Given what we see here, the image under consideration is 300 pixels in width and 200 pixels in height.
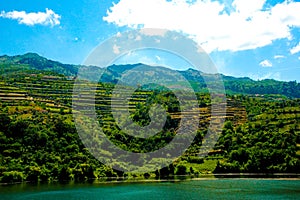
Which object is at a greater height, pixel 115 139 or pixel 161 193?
pixel 115 139

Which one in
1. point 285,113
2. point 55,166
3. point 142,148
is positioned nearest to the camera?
point 55,166

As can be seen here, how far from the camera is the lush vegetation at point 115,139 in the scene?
37.5 meters

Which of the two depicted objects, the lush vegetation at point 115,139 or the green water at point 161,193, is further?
the lush vegetation at point 115,139

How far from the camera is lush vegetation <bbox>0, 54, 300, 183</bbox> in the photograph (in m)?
37.5

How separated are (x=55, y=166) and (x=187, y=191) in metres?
16.0

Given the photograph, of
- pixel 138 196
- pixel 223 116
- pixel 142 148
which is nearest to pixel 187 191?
pixel 138 196

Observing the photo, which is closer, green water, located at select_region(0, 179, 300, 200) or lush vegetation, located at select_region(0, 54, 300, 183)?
green water, located at select_region(0, 179, 300, 200)

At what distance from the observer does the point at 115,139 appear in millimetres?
47562

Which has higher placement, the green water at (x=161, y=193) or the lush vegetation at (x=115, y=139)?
the lush vegetation at (x=115, y=139)

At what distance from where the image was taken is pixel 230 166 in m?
→ 42.7

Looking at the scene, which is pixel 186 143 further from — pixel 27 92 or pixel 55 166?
pixel 27 92

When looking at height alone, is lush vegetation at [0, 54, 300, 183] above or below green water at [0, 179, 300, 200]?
above

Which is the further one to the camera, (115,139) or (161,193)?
(115,139)

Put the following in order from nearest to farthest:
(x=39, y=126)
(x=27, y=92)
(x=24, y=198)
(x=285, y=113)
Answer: (x=24, y=198) < (x=39, y=126) < (x=285, y=113) < (x=27, y=92)
